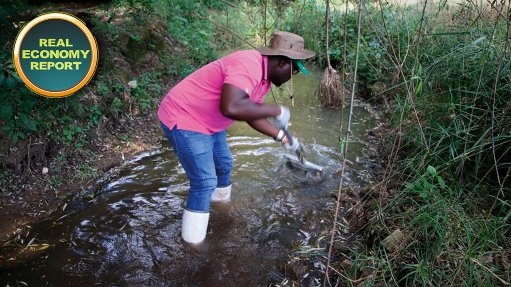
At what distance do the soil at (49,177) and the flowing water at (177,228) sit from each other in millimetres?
140

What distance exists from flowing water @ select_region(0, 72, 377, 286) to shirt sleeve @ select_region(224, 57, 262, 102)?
1265 mm

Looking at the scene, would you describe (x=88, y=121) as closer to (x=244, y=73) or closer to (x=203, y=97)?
(x=203, y=97)

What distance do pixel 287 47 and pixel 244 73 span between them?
1.30 ft

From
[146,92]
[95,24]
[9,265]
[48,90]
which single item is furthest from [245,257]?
[95,24]

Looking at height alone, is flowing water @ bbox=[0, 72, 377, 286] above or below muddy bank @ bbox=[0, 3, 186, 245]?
below

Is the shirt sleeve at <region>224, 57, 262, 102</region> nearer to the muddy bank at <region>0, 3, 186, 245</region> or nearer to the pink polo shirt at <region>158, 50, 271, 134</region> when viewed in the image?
the pink polo shirt at <region>158, 50, 271, 134</region>

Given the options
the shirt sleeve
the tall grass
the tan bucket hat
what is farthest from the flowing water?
the tan bucket hat

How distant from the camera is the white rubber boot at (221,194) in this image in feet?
10.9

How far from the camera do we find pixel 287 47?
7.79ft

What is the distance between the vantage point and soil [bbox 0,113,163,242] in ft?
9.60

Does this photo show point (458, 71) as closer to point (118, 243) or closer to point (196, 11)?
point (118, 243)

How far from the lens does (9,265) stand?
2.45 metres

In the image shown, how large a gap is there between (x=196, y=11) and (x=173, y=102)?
191 inches

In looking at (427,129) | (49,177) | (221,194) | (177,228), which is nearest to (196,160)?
(177,228)
